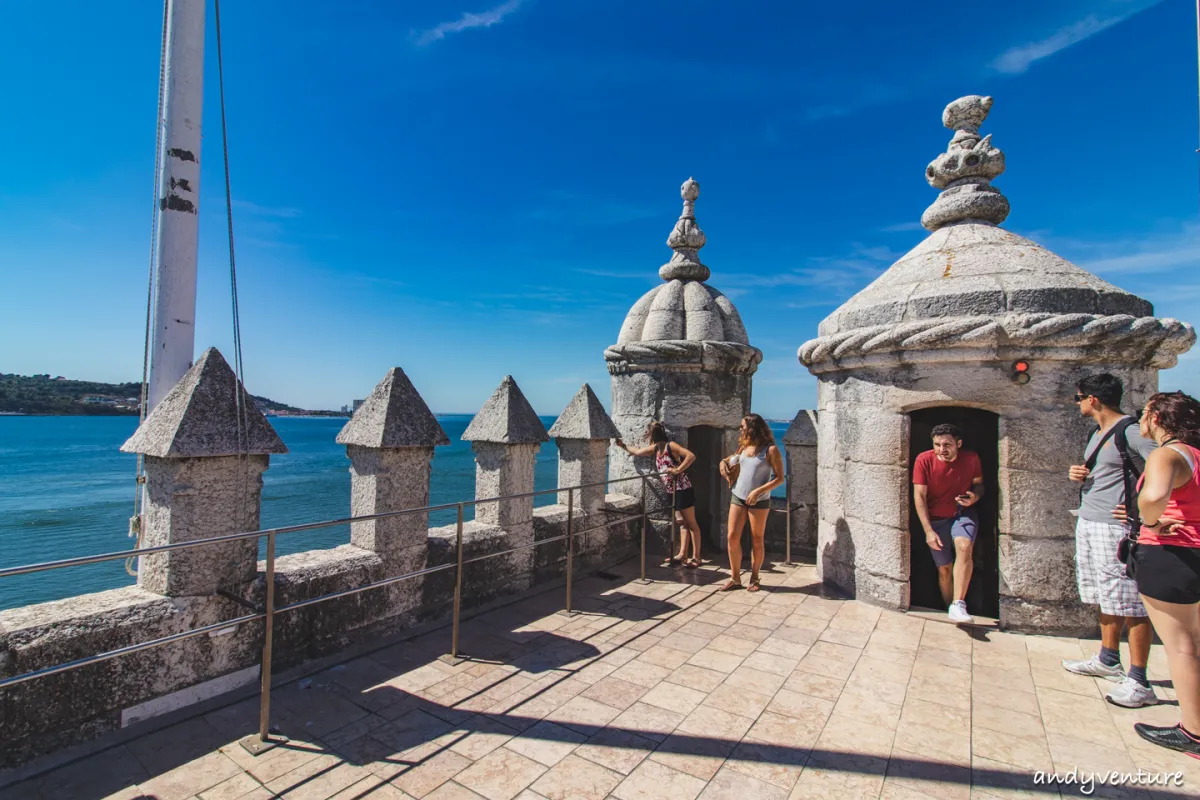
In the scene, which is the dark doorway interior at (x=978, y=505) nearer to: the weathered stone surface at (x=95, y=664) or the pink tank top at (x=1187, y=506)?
the pink tank top at (x=1187, y=506)

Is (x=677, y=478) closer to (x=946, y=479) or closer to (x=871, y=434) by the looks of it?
(x=871, y=434)

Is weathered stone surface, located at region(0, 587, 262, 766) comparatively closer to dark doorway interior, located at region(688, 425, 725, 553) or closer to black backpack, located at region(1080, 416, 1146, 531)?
black backpack, located at region(1080, 416, 1146, 531)

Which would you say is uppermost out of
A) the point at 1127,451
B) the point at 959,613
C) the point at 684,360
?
the point at 684,360

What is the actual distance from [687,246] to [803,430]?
2.96 meters

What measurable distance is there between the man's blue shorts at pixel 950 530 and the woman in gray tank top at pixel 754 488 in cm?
137

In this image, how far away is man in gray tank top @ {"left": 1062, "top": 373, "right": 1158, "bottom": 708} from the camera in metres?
3.42

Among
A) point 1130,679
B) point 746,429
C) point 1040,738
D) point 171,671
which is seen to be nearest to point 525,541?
point 746,429

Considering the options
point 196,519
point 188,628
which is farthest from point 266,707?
point 196,519

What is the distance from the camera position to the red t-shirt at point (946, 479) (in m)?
4.77

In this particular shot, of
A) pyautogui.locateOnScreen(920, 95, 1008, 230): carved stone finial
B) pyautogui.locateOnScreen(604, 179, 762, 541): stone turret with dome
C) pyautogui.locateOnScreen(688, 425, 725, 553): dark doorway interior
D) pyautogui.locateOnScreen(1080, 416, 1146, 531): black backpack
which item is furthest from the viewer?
pyautogui.locateOnScreen(688, 425, 725, 553): dark doorway interior

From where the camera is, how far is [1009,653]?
4.19 metres

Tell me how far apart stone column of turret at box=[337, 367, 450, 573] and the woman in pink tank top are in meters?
4.17

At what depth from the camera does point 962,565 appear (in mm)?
4688

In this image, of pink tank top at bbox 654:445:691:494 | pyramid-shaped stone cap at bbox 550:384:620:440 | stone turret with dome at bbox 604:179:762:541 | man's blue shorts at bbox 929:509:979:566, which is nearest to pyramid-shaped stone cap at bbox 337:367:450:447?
pyramid-shaped stone cap at bbox 550:384:620:440
